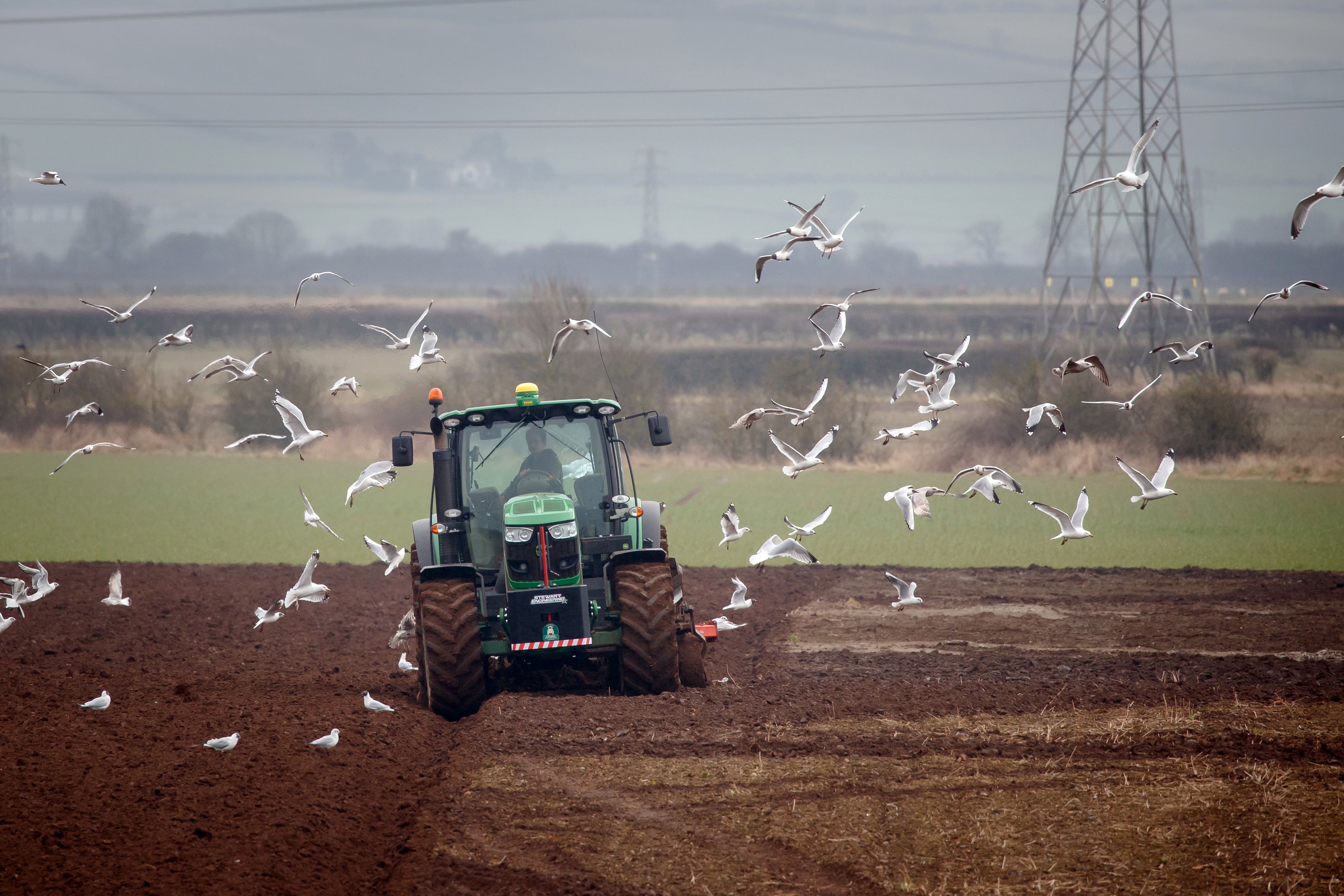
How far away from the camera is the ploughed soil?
570 centimetres

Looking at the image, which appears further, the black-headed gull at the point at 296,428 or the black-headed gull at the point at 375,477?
the black-headed gull at the point at 375,477

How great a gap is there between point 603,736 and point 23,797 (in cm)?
367

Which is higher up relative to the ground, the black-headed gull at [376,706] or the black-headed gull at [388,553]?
the black-headed gull at [388,553]

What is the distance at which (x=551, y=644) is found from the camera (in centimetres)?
810

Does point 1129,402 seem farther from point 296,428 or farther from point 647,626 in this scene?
point 296,428

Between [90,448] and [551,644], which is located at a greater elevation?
[90,448]

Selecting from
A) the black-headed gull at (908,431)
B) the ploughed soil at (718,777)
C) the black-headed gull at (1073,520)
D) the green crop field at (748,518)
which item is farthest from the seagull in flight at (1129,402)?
the green crop field at (748,518)

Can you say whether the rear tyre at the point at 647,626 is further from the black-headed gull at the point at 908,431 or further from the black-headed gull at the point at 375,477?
the black-headed gull at the point at 375,477

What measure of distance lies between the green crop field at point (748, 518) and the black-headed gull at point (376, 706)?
11.5 metres

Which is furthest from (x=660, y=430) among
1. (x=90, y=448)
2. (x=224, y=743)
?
(x=90, y=448)

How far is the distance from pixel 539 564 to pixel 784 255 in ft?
11.6

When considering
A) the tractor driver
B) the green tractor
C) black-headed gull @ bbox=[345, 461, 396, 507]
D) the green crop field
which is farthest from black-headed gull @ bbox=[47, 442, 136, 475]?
the green crop field

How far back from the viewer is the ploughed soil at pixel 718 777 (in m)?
5.70

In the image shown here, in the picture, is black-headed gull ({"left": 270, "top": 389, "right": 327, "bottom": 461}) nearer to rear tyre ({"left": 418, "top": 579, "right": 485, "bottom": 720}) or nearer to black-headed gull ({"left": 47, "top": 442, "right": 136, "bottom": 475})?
black-headed gull ({"left": 47, "top": 442, "right": 136, "bottom": 475})
